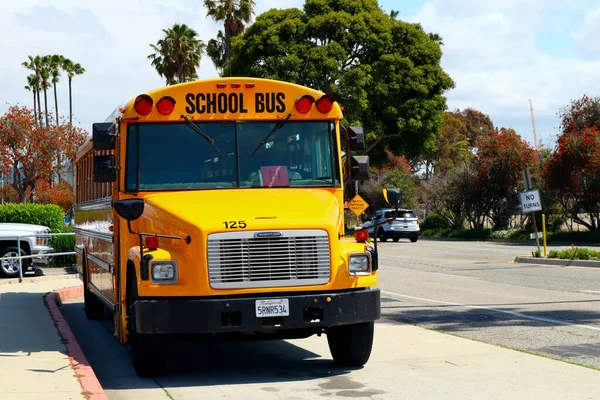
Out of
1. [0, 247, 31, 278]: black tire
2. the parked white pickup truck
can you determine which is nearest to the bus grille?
the parked white pickup truck

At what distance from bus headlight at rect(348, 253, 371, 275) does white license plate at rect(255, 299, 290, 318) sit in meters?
0.74

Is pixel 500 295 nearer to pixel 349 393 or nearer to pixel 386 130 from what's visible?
pixel 349 393

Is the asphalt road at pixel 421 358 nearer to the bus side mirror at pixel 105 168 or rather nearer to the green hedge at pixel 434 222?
the bus side mirror at pixel 105 168

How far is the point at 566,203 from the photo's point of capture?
4169cm

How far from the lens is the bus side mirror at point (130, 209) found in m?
8.75

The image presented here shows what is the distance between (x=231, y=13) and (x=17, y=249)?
31998 millimetres

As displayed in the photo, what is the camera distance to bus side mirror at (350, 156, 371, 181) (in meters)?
10.1

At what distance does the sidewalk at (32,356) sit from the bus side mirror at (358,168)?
3.70 m

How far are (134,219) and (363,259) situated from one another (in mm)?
2293

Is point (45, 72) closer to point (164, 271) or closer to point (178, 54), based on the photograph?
point (178, 54)

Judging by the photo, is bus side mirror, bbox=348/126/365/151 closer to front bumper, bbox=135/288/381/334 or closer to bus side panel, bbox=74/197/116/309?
front bumper, bbox=135/288/381/334

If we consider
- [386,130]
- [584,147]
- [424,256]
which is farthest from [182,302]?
[386,130]

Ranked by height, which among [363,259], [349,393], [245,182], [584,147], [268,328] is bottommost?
[349,393]

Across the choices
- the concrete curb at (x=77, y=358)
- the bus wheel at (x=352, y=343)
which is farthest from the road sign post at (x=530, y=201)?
the bus wheel at (x=352, y=343)
